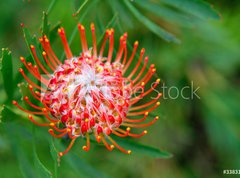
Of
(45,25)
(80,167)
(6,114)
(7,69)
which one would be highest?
(45,25)

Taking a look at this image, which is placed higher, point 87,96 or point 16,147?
point 87,96

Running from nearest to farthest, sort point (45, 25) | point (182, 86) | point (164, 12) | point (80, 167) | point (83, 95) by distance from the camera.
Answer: point (45, 25) → point (83, 95) → point (80, 167) → point (164, 12) → point (182, 86)

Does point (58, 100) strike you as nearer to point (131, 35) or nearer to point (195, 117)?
point (131, 35)

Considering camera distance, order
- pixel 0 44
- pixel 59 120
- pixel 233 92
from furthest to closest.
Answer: pixel 233 92 → pixel 0 44 → pixel 59 120

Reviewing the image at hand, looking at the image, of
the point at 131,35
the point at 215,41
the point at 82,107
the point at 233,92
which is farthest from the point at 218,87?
the point at 82,107

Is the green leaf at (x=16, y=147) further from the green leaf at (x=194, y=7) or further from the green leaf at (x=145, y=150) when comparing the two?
the green leaf at (x=194, y=7)

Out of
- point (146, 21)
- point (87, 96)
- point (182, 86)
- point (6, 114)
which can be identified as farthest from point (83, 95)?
point (182, 86)

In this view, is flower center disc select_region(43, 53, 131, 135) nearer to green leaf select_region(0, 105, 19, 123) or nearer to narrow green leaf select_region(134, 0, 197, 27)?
green leaf select_region(0, 105, 19, 123)

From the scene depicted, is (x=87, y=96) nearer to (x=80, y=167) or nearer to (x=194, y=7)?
(x=80, y=167)
